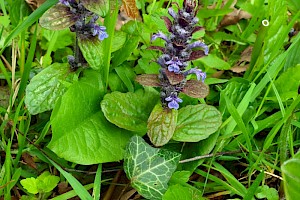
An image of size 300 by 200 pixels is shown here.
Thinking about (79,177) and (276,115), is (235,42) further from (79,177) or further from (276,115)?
(79,177)

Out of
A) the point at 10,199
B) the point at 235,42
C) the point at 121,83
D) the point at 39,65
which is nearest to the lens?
the point at 10,199

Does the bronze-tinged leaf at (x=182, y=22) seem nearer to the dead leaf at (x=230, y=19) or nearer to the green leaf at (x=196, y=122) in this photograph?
the green leaf at (x=196, y=122)

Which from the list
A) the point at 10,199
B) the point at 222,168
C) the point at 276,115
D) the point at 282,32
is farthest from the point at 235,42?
the point at 10,199

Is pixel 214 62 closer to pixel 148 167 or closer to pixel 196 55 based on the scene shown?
pixel 196 55

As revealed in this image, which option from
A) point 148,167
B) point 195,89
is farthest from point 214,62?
point 148,167

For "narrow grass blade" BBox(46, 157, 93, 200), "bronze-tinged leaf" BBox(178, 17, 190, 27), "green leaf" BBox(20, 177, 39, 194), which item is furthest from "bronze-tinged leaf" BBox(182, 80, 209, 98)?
"green leaf" BBox(20, 177, 39, 194)

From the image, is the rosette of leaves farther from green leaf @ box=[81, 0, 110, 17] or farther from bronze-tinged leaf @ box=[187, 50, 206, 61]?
green leaf @ box=[81, 0, 110, 17]
